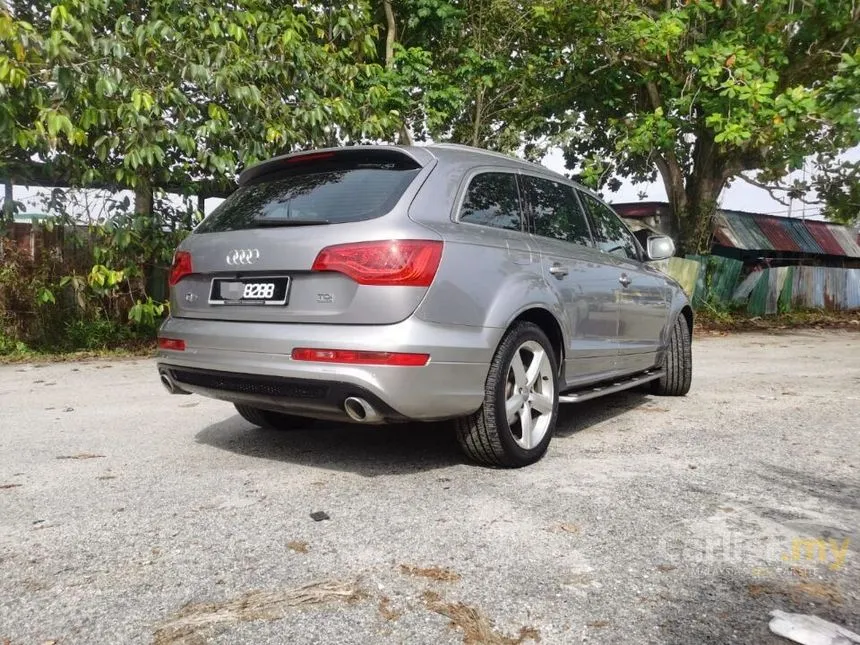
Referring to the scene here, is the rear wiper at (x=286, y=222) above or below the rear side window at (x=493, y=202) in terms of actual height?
below

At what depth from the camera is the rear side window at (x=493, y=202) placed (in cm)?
364

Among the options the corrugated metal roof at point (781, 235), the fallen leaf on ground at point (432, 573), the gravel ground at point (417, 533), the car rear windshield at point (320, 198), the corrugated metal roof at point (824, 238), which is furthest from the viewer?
the corrugated metal roof at point (824, 238)

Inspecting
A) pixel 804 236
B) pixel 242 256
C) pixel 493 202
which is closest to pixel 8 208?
pixel 242 256

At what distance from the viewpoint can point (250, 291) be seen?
3506mm

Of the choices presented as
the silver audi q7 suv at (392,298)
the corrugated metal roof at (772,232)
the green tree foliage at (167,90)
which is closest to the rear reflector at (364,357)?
the silver audi q7 suv at (392,298)

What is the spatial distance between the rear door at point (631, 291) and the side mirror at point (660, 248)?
0.12 meters

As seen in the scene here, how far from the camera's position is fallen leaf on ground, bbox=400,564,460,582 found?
2.34 m

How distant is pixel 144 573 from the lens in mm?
2381

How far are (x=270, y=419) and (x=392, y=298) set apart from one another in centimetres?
186

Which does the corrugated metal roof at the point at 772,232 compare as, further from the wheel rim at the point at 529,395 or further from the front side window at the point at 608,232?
the wheel rim at the point at 529,395

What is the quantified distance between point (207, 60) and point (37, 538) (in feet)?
20.4

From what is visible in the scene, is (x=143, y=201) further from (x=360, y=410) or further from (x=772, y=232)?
(x=772, y=232)

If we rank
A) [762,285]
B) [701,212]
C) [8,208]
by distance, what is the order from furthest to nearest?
[762,285]
[701,212]
[8,208]

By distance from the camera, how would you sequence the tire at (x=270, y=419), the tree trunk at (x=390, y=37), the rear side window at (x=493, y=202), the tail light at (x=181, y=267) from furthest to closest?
1. the tree trunk at (x=390, y=37)
2. the tire at (x=270, y=419)
3. the tail light at (x=181, y=267)
4. the rear side window at (x=493, y=202)
